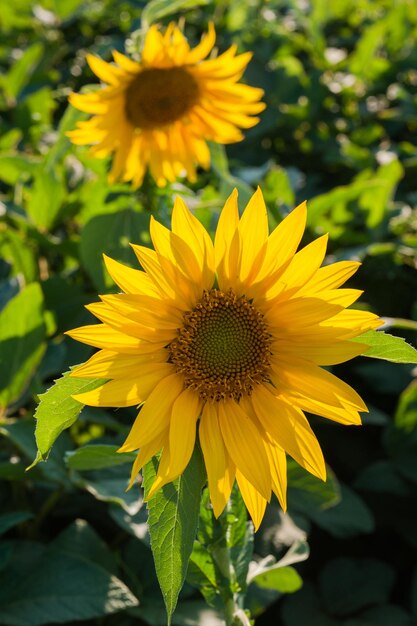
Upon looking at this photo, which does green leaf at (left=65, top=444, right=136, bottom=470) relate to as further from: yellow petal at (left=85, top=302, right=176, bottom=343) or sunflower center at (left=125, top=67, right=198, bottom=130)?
sunflower center at (left=125, top=67, right=198, bottom=130)

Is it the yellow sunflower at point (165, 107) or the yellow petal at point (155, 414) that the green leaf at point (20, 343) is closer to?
the yellow sunflower at point (165, 107)

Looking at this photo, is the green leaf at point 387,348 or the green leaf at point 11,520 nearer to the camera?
the green leaf at point 387,348

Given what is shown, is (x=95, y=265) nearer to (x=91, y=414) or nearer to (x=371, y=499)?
(x=91, y=414)

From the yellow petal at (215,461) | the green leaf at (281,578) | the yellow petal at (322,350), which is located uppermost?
the yellow petal at (322,350)

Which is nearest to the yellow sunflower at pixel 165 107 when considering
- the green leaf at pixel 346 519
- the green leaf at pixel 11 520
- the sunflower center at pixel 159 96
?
the sunflower center at pixel 159 96

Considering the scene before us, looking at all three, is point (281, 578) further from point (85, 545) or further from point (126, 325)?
point (126, 325)

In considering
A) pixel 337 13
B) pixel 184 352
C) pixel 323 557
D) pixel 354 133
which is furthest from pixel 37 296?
pixel 337 13

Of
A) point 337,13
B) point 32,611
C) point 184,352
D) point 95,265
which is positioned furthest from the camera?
point 337,13
